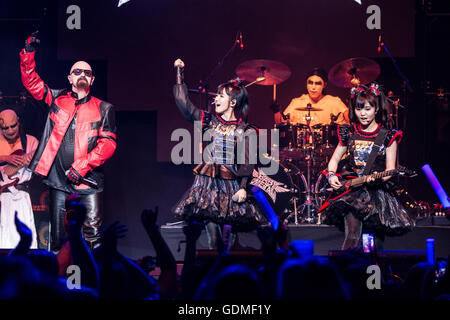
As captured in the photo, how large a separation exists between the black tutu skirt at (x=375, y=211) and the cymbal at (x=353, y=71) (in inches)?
120

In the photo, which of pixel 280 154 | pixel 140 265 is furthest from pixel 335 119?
pixel 140 265

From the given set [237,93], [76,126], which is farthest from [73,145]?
[237,93]

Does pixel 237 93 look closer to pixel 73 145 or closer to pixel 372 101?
pixel 372 101

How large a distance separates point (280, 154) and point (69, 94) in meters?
3.23

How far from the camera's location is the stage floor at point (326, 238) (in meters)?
5.61

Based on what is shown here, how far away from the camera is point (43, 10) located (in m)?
7.13

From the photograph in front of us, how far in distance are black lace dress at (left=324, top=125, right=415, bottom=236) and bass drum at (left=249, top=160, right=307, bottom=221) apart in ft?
7.93

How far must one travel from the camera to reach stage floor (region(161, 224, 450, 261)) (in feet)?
18.4

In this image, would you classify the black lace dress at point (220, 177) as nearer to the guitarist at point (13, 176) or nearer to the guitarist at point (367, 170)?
the guitarist at point (367, 170)

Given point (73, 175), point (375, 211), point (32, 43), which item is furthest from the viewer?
point (32, 43)

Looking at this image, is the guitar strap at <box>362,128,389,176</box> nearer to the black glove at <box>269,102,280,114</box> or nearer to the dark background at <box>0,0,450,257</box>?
the black glove at <box>269,102,280,114</box>

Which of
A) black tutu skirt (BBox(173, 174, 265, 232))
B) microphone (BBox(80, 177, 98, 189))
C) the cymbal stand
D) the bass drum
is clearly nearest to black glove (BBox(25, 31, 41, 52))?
microphone (BBox(80, 177, 98, 189))

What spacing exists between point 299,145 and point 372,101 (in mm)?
2713

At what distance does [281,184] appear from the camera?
7336mm
